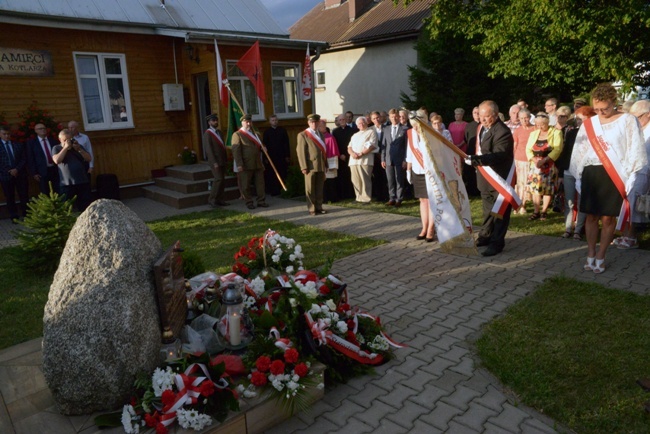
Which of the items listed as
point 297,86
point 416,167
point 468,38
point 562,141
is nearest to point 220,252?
point 416,167

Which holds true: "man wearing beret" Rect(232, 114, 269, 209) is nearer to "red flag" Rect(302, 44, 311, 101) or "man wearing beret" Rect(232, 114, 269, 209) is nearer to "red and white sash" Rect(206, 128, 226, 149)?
"red and white sash" Rect(206, 128, 226, 149)

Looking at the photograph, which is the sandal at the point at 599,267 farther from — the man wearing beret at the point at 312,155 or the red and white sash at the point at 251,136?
the red and white sash at the point at 251,136

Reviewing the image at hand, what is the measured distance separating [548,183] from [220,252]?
5.73 m

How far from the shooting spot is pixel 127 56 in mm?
12555

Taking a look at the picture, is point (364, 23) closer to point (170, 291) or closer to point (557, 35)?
point (557, 35)

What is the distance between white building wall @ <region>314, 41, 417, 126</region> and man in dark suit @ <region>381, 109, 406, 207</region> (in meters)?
10.3

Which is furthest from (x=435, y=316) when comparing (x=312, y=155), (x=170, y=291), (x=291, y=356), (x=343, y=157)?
(x=343, y=157)

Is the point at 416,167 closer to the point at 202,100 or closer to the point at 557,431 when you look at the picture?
the point at 557,431

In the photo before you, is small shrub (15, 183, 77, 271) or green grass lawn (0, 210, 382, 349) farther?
small shrub (15, 183, 77, 271)

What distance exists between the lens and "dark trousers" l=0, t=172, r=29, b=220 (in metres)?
10.2

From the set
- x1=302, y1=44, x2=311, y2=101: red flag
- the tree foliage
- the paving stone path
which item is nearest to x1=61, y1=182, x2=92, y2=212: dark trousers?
the paving stone path

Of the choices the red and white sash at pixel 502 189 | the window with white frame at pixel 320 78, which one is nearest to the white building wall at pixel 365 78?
the window with white frame at pixel 320 78

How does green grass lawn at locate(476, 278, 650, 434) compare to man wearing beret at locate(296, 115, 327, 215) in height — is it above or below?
below

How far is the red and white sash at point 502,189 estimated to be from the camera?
645 centimetres
